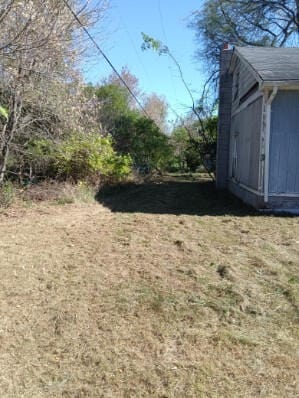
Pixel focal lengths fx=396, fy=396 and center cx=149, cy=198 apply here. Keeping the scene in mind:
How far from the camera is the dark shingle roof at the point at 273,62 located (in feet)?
24.8

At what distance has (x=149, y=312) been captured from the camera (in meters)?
3.56

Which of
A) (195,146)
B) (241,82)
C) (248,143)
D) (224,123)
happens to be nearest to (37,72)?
(248,143)

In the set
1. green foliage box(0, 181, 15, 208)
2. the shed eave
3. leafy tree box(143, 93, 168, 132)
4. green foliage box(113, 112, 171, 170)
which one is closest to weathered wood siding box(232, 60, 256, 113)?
the shed eave

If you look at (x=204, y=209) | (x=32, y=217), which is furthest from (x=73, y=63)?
(x=204, y=209)

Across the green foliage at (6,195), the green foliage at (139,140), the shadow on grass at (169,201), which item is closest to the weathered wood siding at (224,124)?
the shadow on grass at (169,201)

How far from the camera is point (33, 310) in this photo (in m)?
3.65

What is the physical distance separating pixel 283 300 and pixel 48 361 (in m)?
2.20

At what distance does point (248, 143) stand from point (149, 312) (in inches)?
266

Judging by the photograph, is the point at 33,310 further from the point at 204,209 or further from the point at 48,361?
the point at 204,209

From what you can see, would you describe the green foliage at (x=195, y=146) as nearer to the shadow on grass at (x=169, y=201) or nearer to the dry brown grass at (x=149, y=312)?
the shadow on grass at (x=169, y=201)

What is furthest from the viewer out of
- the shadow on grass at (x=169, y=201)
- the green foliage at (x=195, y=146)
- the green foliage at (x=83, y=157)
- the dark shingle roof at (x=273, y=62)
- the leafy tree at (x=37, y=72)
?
the green foliage at (x=195, y=146)

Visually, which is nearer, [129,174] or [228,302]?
[228,302]

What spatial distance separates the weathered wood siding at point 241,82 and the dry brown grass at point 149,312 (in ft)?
14.7

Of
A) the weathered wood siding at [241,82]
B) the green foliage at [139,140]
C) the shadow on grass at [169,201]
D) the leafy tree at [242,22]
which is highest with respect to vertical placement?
the leafy tree at [242,22]
